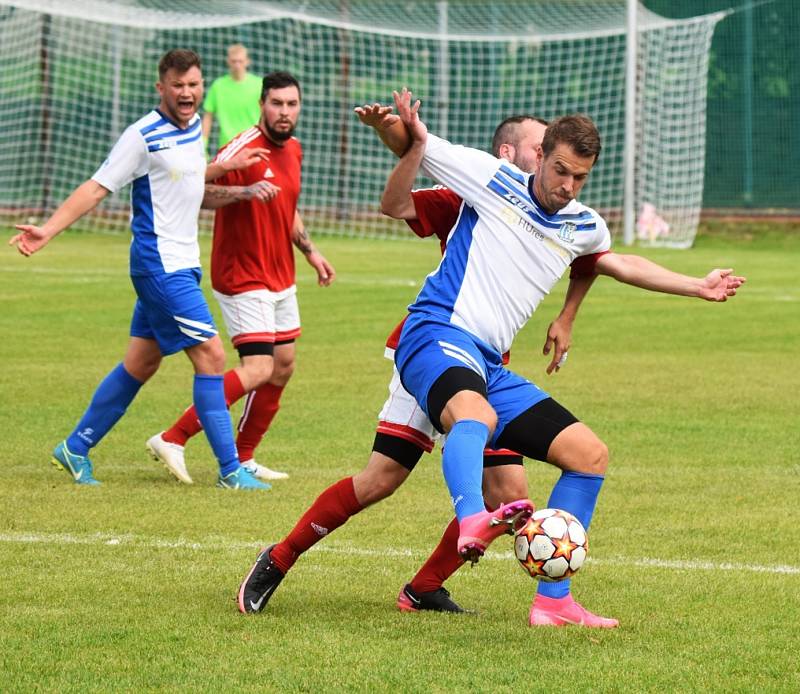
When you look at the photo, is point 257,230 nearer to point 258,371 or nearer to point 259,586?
point 258,371

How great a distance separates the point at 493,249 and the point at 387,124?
0.62m

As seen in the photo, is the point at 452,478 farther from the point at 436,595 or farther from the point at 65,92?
the point at 65,92

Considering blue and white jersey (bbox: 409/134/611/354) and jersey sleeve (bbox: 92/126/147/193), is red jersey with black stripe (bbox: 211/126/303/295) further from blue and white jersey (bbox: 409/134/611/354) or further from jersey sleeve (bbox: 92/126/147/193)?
blue and white jersey (bbox: 409/134/611/354)

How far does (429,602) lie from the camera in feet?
18.5

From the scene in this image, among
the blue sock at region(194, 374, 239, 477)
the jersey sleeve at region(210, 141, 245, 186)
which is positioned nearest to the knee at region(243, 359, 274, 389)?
the blue sock at region(194, 374, 239, 477)

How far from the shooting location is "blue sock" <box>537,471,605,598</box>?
5.34 meters

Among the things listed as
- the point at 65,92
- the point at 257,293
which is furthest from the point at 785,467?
the point at 65,92

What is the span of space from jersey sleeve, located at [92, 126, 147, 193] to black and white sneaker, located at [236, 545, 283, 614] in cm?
315

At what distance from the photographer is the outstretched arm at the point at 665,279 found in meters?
5.65

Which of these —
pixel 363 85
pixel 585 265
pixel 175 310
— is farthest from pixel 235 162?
pixel 363 85

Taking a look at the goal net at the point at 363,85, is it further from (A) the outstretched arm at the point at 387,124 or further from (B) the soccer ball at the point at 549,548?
(B) the soccer ball at the point at 549,548

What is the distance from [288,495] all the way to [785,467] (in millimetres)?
2915

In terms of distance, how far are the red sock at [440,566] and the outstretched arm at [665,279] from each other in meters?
1.15

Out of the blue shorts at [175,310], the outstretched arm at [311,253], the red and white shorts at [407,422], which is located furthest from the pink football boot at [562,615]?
the outstretched arm at [311,253]
